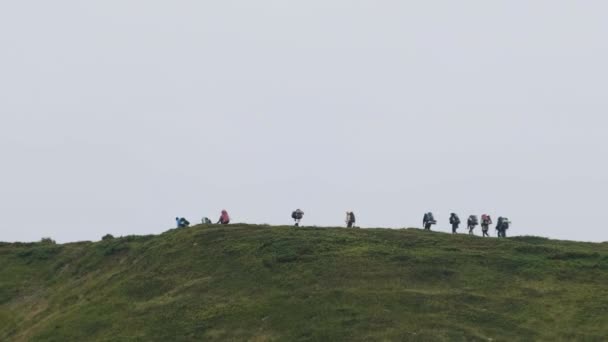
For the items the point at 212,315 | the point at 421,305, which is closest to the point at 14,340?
the point at 212,315

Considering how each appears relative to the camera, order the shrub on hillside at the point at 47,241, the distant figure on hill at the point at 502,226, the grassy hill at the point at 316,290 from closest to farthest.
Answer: the grassy hill at the point at 316,290 → the distant figure on hill at the point at 502,226 → the shrub on hillside at the point at 47,241

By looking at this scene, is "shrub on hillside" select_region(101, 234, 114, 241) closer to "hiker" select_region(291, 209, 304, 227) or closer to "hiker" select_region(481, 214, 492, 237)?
"hiker" select_region(291, 209, 304, 227)

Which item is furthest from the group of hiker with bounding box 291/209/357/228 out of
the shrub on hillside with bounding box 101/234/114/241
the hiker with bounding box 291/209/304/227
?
the shrub on hillside with bounding box 101/234/114/241

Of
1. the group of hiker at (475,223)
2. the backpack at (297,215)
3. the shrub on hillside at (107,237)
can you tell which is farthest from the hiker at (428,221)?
the shrub on hillside at (107,237)

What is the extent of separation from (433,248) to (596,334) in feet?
47.6

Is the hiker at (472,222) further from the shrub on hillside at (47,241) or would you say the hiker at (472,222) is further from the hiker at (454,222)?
the shrub on hillside at (47,241)

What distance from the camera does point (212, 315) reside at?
41375 millimetres

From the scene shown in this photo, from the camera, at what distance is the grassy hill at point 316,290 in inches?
1531

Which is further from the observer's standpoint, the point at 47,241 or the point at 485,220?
the point at 47,241

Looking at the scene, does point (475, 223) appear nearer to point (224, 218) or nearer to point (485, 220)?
point (485, 220)

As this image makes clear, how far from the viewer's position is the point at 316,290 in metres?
43.0

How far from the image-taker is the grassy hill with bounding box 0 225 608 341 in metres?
38.9

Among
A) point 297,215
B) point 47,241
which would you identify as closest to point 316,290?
point 297,215

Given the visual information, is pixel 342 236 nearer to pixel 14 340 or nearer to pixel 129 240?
pixel 129 240
